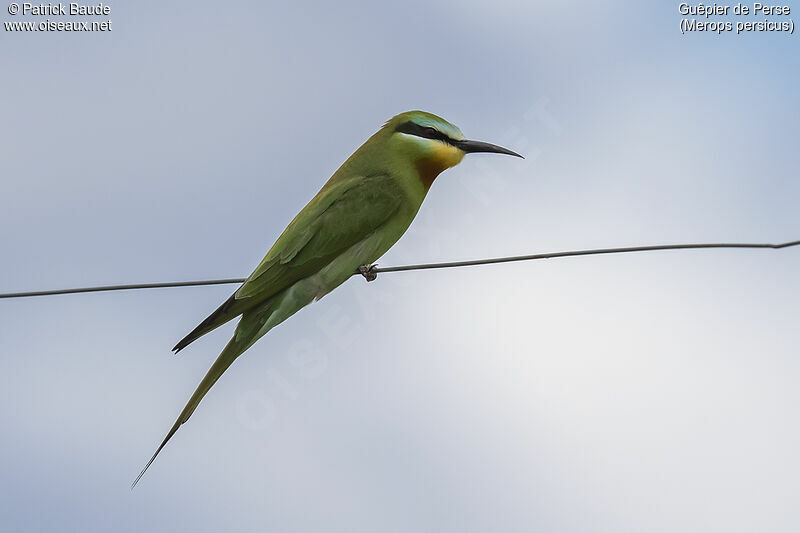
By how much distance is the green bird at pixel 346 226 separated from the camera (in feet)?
11.8

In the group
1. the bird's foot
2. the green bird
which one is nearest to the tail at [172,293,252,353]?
the green bird

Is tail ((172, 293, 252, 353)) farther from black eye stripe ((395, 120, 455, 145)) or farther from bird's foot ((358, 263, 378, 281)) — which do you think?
black eye stripe ((395, 120, 455, 145))

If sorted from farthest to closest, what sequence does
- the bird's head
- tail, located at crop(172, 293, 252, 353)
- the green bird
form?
the bird's head < the green bird < tail, located at crop(172, 293, 252, 353)

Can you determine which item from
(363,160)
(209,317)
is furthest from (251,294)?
(363,160)

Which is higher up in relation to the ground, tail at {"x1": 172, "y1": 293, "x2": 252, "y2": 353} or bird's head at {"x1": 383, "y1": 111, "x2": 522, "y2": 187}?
bird's head at {"x1": 383, "y1": 111, "x2": 522, "y2": 187}

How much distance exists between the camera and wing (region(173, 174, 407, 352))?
363 cm

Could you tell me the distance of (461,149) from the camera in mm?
3965

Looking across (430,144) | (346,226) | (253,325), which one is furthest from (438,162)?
(253,325)

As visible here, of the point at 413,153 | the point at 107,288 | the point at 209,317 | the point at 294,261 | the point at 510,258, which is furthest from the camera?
the point at 413,153

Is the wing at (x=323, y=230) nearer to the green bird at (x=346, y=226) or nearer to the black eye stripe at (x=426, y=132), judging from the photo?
the green bird at (x=346, y=226)

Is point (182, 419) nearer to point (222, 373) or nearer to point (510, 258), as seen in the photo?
point (222, 373)

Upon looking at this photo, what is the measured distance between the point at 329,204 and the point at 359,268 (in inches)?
10.7

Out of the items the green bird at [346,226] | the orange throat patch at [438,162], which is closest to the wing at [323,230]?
the green bird at [346,226]

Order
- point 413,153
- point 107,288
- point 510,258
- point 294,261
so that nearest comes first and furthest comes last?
point 107,288 → point 510,258 → point 294,261 → point 413,153
